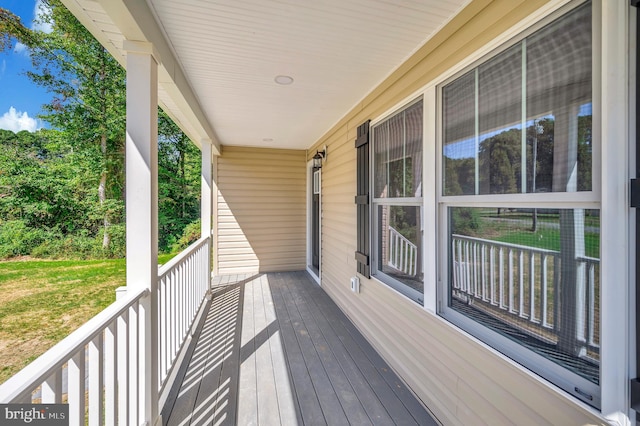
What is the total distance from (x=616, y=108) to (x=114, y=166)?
12.0 meters

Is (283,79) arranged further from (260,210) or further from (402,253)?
(260,210)

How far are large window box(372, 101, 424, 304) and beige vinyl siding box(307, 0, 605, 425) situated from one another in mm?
143

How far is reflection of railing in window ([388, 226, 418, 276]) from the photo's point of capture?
7.54 feet

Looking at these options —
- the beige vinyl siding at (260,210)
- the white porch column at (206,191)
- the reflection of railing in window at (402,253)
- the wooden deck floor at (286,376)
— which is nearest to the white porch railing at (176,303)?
the wooden deck floor at (286,376)

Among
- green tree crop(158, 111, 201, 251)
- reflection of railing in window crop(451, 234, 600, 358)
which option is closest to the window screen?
reflection of railing in window crop(451, 234, 600, 358)

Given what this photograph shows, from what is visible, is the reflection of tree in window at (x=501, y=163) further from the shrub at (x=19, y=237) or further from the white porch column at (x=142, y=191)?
the shrub at (x=19, y=237)

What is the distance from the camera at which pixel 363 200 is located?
3.00 metres

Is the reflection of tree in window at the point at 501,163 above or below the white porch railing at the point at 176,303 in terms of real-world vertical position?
above

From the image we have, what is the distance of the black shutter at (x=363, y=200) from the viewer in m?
2.95

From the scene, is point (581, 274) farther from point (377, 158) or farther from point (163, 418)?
point (163, 418)

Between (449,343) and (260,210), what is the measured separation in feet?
15.0

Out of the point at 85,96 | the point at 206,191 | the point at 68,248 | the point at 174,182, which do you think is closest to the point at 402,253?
the point at 206,191

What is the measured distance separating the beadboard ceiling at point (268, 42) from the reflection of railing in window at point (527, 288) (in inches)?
58.5

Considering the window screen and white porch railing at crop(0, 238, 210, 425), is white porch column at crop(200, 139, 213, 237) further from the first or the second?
the window screen
